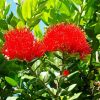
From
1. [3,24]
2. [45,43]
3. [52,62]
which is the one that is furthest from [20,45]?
[3,24]

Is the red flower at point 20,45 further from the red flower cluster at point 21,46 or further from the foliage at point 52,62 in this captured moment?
the foliage at point 52,62

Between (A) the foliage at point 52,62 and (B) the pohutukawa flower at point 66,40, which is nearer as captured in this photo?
(B) the pohutukawa flower at point 66,40

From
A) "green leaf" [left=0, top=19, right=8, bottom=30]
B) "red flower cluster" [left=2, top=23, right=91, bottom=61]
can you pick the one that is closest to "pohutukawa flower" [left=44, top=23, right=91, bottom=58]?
"red flower cluster" [left=2, top=23, right=91, bottom=61]

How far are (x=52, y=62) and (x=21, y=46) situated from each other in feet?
0.83

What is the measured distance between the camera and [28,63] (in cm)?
209

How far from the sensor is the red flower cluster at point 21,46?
1.99 metres

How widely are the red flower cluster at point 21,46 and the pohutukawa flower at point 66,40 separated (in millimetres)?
72

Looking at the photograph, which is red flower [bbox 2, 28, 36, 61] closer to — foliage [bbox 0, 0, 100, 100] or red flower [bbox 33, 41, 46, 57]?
red flower [bbox 33, 41, 46, 57]

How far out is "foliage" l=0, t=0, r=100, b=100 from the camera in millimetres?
2178

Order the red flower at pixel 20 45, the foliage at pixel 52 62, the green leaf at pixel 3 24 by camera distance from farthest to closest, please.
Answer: the green leaf at pixel 3 24, the foliage at pixel 52 62, the red flower at pixel 20 45

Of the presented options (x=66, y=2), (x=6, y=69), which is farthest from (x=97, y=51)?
(x=6, y=69)

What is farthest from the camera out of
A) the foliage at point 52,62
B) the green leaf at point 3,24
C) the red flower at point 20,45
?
the green leaf at point 3,24

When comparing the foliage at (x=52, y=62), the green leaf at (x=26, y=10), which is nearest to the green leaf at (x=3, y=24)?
the foliage at (x=52, y=62)

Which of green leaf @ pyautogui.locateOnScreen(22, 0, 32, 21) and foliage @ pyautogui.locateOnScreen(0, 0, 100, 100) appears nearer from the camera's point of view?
foliage @ pyautogui.locateOnScreen(0, 0, 100, 100)
